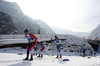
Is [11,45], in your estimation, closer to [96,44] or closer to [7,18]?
[96,44]

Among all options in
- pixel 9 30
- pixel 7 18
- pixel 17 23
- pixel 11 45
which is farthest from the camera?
pixel 17 23

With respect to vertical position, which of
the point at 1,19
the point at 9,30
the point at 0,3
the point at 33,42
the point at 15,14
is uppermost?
the point at 0,3

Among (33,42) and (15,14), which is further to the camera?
(15,14)

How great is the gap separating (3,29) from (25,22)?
173 feet

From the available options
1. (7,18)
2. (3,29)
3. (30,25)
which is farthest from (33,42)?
(30,25)

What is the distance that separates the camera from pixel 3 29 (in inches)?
2320

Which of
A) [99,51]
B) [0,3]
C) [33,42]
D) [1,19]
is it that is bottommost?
[99,51]

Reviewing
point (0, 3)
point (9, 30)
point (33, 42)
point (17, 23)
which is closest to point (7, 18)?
point (9, 30)

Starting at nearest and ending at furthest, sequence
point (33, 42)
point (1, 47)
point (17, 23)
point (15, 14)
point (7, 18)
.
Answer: point (33, 42) → point (1, 47) → point (7, 18) → point (17, 23) → point (15, 14)

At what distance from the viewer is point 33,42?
195 inches

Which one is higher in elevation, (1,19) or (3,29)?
(1,19)

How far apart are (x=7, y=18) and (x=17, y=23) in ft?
114

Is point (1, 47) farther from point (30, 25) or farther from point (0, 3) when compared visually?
point (0, 3)

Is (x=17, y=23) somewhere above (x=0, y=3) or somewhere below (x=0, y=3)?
below
